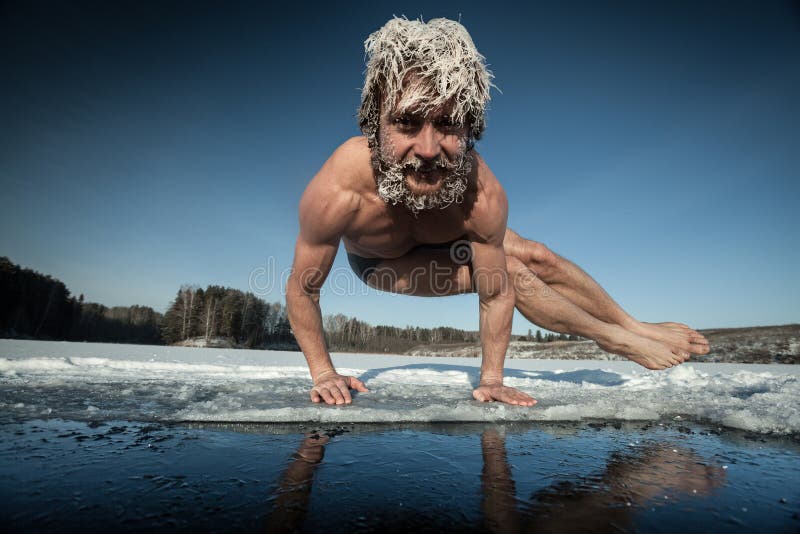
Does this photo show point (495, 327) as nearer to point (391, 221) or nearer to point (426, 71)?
point (391, 221)

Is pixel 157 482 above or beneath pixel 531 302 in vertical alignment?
beneath

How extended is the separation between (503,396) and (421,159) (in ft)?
4.87

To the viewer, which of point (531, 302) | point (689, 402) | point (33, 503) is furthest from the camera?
point (531, 302)

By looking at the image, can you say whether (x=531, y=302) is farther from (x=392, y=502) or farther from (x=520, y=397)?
(x=392, y=502)

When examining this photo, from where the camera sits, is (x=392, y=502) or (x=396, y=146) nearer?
(x=392, y=502)

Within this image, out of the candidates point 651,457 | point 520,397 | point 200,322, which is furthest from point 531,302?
point 200,322

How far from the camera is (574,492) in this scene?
80 cm

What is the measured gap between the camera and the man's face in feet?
6.63

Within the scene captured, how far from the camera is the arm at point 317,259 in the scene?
243cm

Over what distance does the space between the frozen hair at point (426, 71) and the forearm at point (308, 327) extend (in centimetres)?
126

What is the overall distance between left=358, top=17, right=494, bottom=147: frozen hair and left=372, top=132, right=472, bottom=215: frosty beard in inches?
6.9

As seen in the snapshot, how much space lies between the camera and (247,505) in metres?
0.70

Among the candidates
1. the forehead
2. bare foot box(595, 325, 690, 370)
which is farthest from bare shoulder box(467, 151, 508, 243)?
bare foot box(595, 325, 690, 370)

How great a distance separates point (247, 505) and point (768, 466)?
138 cm
